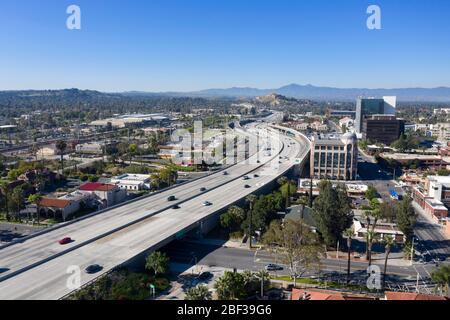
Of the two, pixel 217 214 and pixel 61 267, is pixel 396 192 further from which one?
pixel 61 267

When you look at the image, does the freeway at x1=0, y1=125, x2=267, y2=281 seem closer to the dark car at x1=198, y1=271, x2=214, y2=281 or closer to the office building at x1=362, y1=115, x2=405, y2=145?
the dark car at x1=198, y1=271, x2=214, y2=281

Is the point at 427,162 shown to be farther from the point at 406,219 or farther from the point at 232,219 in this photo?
the point at 232,219

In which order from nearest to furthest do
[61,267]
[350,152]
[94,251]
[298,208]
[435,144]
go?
[61,267] < [94,251] < [298,208] < [350,152] < [435,144]

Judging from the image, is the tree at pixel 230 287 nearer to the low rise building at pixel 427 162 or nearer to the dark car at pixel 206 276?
the dark car at pixel 206 276

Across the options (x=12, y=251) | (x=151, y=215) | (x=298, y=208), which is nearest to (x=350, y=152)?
(x=298, y=208)

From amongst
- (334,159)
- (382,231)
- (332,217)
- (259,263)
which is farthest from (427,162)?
(259,263)

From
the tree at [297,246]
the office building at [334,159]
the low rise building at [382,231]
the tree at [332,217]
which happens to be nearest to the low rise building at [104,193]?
the tree at [297,246]
